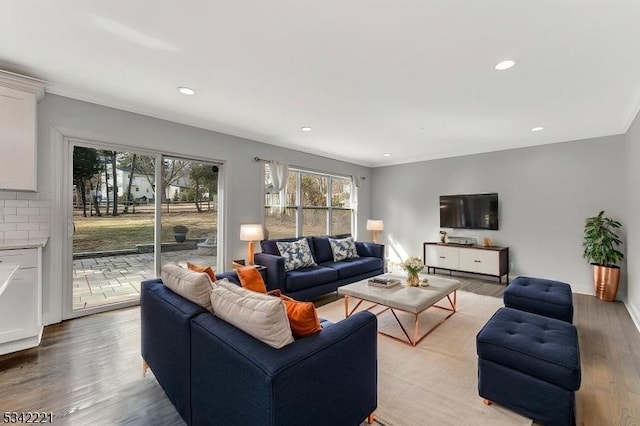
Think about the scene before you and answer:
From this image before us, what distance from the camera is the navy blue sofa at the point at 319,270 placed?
147 inches

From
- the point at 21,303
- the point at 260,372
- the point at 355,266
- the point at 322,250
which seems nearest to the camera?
the point at 260,372

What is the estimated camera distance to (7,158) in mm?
2627

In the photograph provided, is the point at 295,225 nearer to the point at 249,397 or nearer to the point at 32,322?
the point at 32,322

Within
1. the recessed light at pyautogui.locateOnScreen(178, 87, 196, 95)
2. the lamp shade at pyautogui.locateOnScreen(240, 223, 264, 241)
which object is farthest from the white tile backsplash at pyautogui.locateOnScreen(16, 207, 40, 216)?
the lamp shade at pyautogui.locateOnScreen(240, 223, 264, 241)

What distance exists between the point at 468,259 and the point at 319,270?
302 centimetres

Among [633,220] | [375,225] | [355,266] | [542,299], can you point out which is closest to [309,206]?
[375,225]

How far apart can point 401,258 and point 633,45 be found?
514 cm

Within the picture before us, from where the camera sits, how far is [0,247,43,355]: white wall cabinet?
2467 millimetres

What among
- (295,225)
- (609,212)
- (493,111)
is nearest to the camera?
(493,111)

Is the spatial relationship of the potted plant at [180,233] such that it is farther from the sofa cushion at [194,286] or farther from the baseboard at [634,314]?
the baseboard at [634,314]

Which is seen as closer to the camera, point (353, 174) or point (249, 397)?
point (249, 397)

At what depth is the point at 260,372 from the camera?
44.5 inches

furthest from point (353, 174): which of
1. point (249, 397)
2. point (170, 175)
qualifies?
point (249, 397)

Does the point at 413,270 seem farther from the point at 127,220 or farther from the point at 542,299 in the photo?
the point at 127,220
